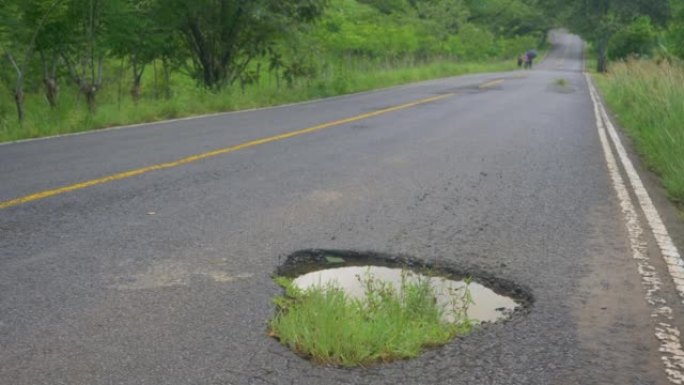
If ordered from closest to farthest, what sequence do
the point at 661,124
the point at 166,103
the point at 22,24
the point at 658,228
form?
the point at 658,228, the point at 661,124, the point at 22,24, the point at 166,103

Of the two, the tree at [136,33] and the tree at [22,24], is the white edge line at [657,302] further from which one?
the tree at [136,33]

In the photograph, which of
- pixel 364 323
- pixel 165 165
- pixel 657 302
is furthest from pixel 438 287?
pixel 165 165

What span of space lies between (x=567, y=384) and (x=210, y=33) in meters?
15.9

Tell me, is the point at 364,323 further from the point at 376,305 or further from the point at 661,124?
the point at 661,124

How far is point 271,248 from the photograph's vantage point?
418 cm

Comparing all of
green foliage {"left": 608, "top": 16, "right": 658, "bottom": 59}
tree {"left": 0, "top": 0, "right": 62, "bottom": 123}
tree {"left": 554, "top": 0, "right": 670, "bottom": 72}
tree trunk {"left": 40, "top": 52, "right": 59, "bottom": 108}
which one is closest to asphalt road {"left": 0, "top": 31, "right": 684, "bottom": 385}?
tree {"left": 0, "top": 0, "right": 62, "bottom": 123}

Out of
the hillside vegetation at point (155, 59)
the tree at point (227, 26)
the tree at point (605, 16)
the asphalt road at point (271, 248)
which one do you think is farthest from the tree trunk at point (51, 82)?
the tree at point (605, 16)

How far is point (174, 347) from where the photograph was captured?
2.76m

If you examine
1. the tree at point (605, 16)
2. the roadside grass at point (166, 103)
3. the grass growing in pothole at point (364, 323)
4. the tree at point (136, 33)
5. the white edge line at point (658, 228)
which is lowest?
the roadside grass at point (166, 103)

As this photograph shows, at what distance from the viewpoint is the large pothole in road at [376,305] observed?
8.96 ft

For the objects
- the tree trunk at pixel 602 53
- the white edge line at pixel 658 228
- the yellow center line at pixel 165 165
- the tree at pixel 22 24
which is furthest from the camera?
the tree trunk at pixel 602 53

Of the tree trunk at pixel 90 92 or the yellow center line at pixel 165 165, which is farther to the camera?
the tree trunk at pixel 90 92

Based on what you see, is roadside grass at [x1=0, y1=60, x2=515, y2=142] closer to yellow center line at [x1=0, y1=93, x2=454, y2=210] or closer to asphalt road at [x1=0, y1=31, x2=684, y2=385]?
asphalt road at [x1=0, y1=31, x2=684, y2=385]

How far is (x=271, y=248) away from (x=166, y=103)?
30.7ft
